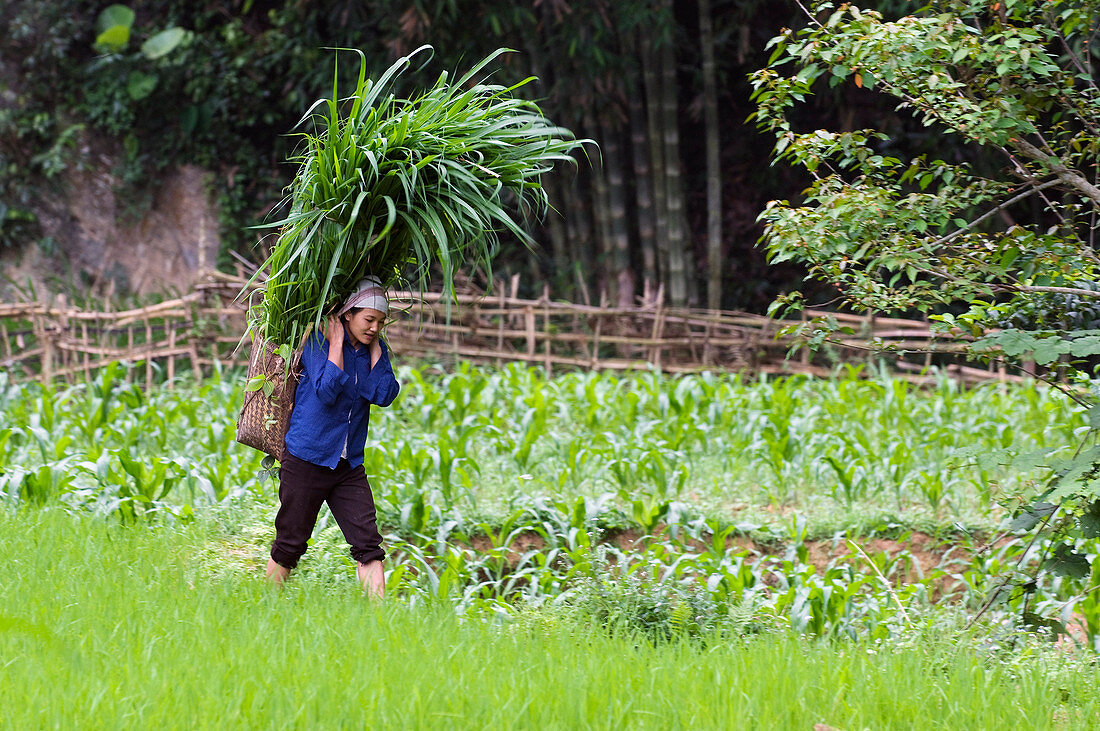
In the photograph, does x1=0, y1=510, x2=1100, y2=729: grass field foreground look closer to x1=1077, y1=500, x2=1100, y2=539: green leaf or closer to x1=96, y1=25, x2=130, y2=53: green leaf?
x1=1077, y1=500, x2=1100, y2=539: green leaf

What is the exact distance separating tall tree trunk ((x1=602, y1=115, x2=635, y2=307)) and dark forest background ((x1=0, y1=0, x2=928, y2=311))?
0.8 inches

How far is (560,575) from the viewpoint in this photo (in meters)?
3.86

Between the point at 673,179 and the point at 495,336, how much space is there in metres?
2.30

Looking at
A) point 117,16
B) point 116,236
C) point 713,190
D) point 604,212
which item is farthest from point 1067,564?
point 116,236

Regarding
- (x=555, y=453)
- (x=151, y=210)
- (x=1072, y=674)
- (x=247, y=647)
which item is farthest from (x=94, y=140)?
(x=1072, y=674)

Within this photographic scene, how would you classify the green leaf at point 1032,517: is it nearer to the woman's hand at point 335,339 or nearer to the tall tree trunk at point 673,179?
the woman's hand at point 335,339

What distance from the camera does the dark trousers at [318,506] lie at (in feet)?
10.5

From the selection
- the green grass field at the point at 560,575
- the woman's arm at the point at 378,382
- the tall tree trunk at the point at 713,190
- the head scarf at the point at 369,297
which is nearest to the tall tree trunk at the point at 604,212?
the tall tree trunk at the point at 713,190

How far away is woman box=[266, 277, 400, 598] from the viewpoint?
10.3ft

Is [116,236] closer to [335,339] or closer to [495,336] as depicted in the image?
[495,336]

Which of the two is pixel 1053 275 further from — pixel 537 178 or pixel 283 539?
pixel 283 539

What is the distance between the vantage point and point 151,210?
40.9ft

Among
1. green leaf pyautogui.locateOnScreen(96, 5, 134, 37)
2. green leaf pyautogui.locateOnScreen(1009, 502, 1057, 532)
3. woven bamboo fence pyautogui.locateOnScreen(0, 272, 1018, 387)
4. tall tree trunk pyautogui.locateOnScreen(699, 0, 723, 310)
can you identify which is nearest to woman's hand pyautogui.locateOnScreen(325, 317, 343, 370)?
green leaf pyautogui.locateOnScreen(1009, 502, 1057, 532)

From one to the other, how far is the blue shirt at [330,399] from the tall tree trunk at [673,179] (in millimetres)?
6576
